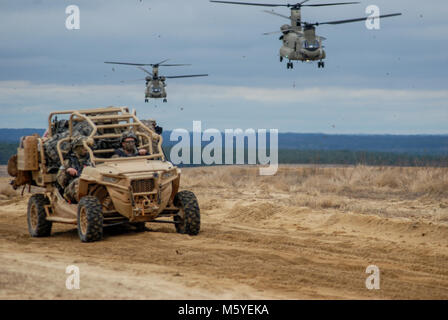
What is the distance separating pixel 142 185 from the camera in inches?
596

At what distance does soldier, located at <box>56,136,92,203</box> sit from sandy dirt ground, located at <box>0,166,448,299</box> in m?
1.01

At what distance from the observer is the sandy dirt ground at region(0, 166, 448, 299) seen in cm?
1059

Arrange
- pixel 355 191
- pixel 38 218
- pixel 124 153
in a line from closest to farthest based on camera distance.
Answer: pixel 124 153 < pixel 38 218 < pixel 355 191

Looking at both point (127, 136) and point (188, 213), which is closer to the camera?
point (188, 213)

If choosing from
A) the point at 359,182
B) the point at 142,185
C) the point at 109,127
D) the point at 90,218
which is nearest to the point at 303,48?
the point at 359,182

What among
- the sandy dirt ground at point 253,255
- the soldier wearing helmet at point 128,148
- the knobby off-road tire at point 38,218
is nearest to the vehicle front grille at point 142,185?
the sandy dirt ground at point 253,255

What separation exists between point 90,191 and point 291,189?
14171mm

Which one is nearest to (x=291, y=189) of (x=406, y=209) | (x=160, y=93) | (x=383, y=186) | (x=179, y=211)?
(x=383, y=186)

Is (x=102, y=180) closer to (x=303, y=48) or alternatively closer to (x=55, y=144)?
(x=55, y=144)

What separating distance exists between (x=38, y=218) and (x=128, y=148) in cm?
261

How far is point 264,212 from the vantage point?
2106 centimetres

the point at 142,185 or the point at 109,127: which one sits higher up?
the point at 109,127

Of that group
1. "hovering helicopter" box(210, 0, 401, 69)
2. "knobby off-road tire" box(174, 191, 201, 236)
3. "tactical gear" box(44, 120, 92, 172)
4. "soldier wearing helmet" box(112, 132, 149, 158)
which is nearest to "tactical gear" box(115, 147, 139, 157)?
"soldier wearing helmet" box(112, 132, 149, 158)
